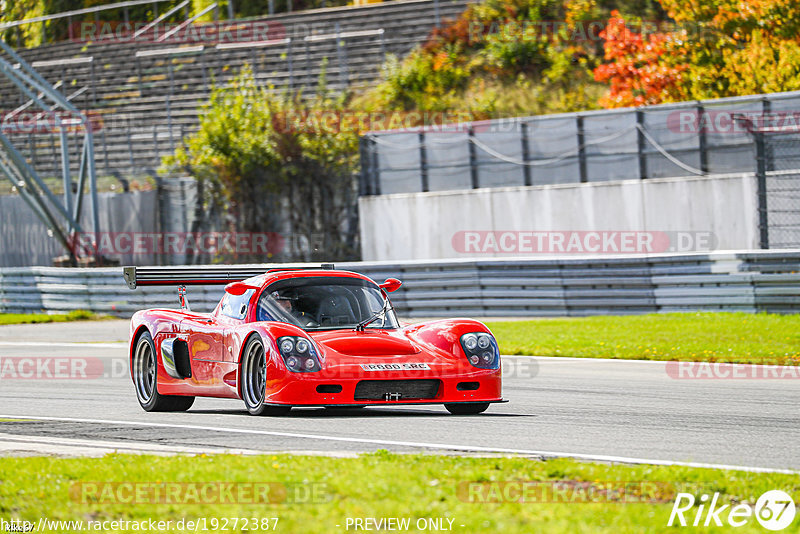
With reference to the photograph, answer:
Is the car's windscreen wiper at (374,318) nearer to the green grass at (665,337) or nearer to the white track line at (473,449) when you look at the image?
the white track line at (473,449)

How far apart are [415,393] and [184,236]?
79.0ft

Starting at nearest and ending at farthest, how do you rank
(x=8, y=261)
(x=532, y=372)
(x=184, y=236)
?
(x=532, y=372), (x=184, y=236), (x=8, y=261)

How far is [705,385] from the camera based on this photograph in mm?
12398

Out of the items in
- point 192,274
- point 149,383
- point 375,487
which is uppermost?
point 192,274

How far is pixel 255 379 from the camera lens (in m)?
9.90

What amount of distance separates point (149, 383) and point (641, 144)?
635 inches

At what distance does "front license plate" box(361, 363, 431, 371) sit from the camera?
9570 mm

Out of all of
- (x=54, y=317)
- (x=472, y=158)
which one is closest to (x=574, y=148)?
(x=472, y=158)

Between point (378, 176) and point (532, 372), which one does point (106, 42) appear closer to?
point (378, 176)

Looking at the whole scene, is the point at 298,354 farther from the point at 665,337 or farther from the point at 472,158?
the point at 472,158

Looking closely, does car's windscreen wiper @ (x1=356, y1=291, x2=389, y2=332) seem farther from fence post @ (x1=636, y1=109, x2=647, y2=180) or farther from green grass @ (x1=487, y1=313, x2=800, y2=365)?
fence post @ (x1=636, y1=109, x2=647, y2=180)

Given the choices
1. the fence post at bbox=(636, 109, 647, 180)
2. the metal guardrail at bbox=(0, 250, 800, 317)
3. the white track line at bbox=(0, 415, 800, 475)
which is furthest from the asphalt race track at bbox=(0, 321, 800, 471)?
the fence post at bbox=(636, 109, 647, 180)

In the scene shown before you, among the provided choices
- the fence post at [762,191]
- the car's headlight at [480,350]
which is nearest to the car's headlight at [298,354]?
the car's headlight at [480,350]

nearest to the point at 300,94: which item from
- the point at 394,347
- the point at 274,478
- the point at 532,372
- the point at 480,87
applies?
the point at 480,87
